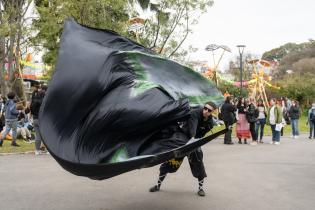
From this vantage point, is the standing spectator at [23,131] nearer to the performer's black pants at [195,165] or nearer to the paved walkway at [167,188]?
the paved walkway at [167,188]

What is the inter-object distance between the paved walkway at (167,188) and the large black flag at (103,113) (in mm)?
1274

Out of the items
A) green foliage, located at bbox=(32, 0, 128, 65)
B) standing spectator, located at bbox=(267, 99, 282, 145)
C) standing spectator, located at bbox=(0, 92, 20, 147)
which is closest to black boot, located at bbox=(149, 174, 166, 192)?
standing spectator, located at bbox=(0, 92, 20, 147)

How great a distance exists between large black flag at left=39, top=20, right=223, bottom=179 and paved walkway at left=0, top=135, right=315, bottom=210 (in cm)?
127

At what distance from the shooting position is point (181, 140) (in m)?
5.75

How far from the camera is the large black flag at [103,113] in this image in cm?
519

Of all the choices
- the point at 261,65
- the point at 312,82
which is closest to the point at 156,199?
the point at 261,65

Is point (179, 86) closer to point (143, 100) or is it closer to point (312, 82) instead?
point (143, 100)

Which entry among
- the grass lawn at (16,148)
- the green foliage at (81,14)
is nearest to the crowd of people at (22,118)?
the grass lawn at (16,148)

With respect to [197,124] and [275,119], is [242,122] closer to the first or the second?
[275,119]

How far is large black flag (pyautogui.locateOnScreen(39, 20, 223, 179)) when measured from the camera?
5191mm

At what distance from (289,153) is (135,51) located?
8.08m

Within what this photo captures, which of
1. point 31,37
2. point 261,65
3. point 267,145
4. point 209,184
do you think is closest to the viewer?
point 209,184

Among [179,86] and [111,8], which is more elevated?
[111,8]

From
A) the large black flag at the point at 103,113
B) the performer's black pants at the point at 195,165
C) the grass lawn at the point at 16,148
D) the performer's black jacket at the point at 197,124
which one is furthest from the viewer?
the grass lawn at the point at 16,148
